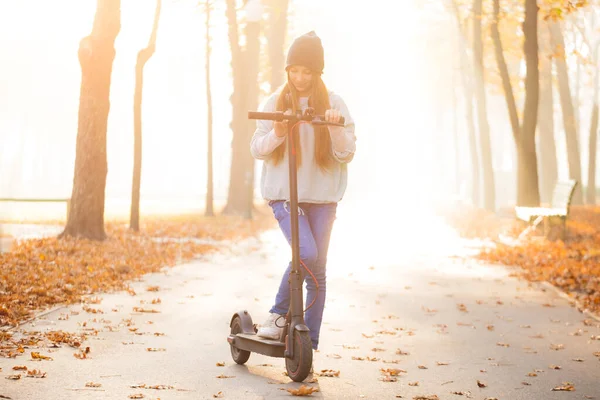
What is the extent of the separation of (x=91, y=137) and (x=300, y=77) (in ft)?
36.5

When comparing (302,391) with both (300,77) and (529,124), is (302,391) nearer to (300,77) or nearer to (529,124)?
(300,77)

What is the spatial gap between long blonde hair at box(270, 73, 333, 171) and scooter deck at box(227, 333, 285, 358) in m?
1.17

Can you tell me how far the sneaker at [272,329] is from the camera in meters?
6.23

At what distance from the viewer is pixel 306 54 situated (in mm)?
6129

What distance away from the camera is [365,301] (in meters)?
11.0

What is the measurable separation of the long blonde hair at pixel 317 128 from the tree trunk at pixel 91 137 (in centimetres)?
1093

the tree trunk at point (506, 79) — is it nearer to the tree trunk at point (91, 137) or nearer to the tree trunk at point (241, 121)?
the tree trunk at point (241, 121)

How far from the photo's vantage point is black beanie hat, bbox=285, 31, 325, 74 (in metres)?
6.12

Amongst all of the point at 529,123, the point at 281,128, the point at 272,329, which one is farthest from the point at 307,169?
the point at 529,123

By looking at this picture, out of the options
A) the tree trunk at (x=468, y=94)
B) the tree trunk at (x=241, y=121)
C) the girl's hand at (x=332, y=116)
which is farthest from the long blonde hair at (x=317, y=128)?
the tree trunk at (x=468, y=94)

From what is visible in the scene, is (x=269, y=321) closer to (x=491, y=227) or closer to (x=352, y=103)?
(x=491, y=227)

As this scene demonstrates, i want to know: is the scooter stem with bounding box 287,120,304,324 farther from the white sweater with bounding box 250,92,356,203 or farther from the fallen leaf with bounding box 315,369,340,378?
the fallen leaf with bounding box 315,369,340,378

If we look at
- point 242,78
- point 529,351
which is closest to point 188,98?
point 242,78

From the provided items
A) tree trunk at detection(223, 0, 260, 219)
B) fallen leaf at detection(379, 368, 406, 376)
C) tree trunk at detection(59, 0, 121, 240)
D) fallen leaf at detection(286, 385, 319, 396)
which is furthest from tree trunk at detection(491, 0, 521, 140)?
fallen leaf at detection(286, 385, 319, 396)
